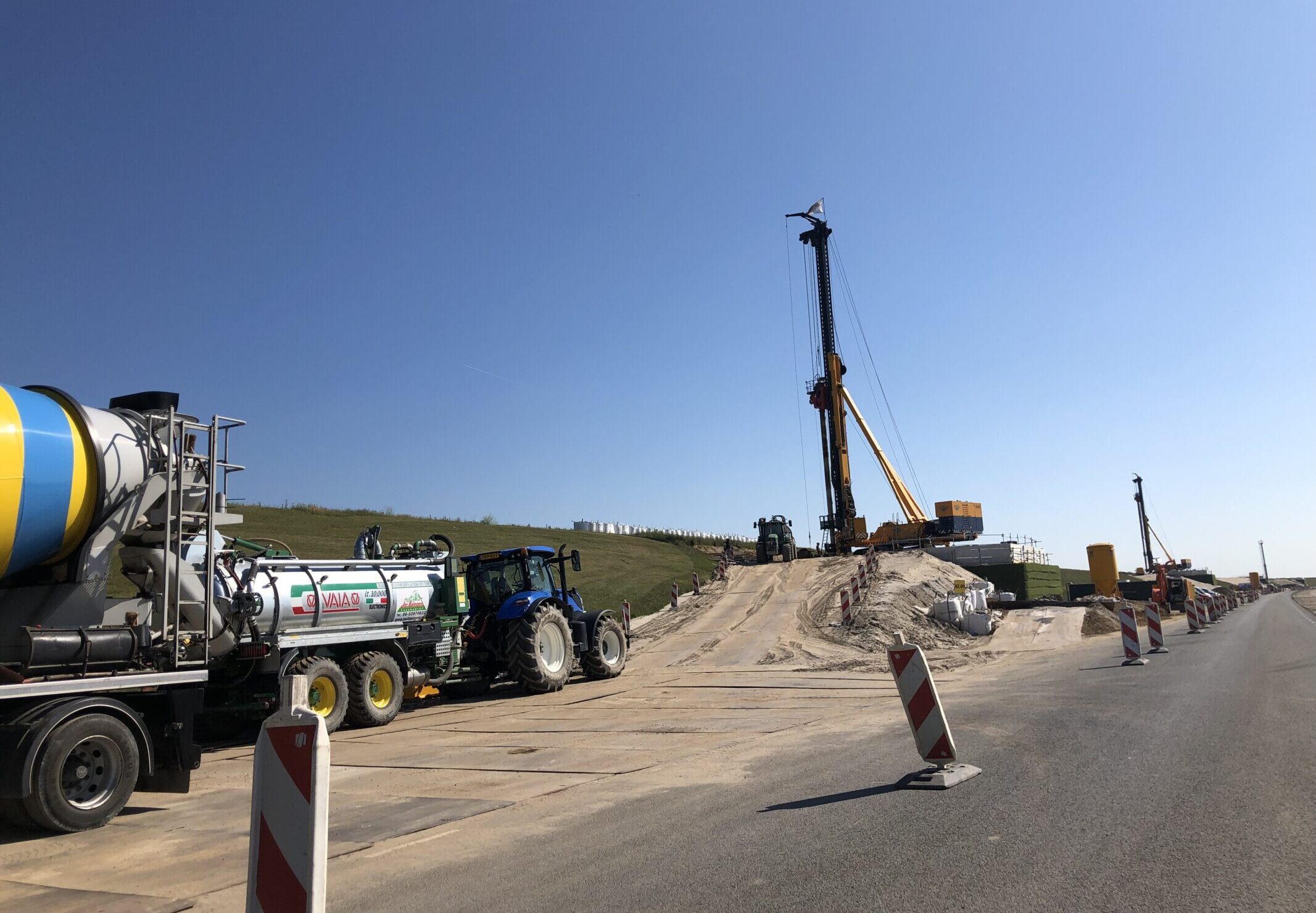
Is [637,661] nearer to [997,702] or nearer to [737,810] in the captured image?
[997,702]

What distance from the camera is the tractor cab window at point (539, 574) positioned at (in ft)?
54.5

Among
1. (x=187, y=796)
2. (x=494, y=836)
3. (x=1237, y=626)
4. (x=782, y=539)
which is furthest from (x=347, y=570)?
(x=1237, y=626)

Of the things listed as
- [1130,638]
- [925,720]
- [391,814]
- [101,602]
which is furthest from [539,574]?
[1130,638]

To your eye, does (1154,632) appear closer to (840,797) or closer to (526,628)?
(526,628)

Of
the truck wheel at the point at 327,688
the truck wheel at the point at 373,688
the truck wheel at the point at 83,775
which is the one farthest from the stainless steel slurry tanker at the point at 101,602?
the truck wheel at the point at 373,688

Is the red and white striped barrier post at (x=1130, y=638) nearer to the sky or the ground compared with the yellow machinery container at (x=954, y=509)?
nearer to the ground

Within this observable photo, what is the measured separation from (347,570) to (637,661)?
9454mm

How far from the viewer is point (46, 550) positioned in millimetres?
7586

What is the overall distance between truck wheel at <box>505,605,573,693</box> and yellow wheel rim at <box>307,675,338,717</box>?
3.77m

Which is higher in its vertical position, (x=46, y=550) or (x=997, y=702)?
(x=46, y=550)

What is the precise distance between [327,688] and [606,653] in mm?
6831

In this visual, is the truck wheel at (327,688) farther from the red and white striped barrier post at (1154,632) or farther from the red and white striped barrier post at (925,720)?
the red and white striped barrier post at (1154,632)

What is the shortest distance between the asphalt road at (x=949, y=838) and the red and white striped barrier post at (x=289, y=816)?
115cm

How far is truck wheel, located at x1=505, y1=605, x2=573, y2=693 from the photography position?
49.7ft
